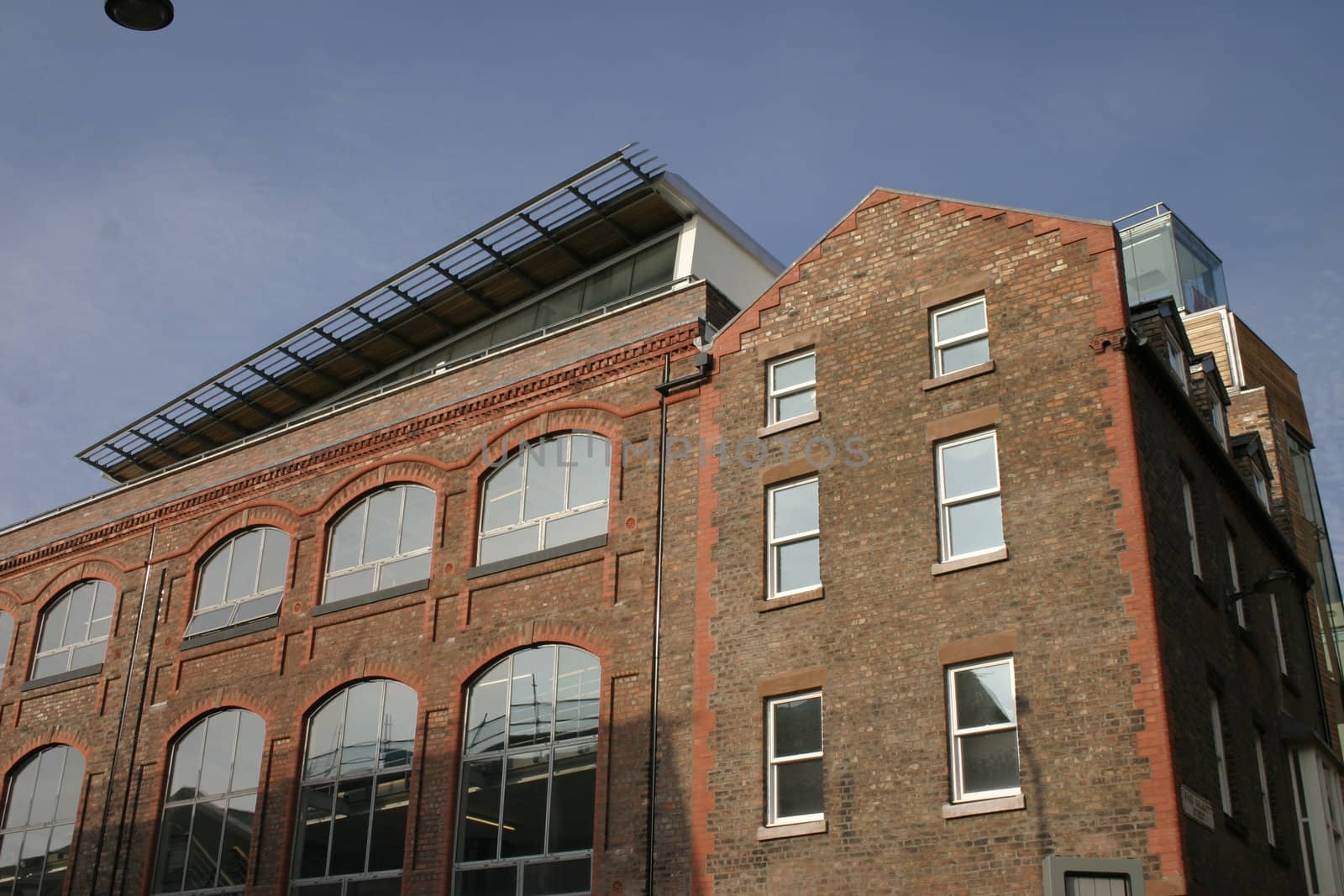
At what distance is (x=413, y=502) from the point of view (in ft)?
78.4

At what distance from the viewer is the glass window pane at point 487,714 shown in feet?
67.9

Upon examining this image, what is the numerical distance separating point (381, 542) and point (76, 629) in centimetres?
883

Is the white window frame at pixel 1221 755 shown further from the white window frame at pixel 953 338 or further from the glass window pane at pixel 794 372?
the glass window pane at pixel 794 372

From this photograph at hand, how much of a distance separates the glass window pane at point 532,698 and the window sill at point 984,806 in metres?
6.56

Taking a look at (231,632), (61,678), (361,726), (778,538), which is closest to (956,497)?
(778,538)

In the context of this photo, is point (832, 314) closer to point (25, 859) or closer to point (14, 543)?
point (25, 859)

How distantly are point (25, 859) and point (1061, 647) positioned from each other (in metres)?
20.3

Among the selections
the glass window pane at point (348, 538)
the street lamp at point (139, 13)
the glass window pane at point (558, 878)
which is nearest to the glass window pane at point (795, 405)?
the glass window pane at point (558, 878)

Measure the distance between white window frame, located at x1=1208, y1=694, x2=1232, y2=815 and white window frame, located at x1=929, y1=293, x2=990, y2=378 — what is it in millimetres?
5284

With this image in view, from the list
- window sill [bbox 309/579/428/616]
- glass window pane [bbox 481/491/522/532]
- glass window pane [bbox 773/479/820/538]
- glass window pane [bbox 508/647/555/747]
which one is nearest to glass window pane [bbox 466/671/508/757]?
glass window pane [bbox 508/647/555/747]

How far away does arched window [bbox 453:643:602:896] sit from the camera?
63.3ft

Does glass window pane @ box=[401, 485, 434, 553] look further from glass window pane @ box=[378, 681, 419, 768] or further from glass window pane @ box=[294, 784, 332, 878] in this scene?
glass window pane @ box=[294, 784, 332, 878]

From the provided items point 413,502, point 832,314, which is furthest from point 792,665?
point 413,502

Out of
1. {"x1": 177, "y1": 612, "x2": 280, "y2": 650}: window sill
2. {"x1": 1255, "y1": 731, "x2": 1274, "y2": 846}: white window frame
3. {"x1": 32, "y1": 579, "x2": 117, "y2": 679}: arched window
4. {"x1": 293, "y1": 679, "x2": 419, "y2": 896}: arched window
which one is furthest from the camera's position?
{"x1": 32, "y1": 579, "x2": 117, "y2": 679}: arched window
